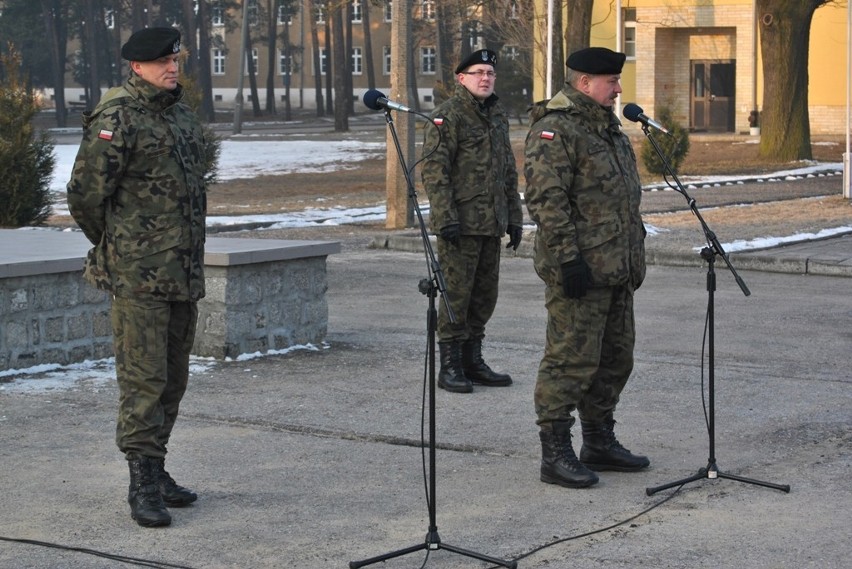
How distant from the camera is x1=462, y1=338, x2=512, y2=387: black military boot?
9.12 meters

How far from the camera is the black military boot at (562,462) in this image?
6645mm

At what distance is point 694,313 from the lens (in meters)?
12.3

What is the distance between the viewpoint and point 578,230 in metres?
6.68

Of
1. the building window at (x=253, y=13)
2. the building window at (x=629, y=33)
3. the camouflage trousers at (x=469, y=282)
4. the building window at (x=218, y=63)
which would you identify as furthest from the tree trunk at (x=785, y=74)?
the building window at (x=218, y=63)

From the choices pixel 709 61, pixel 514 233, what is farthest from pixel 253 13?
pixel 514 233

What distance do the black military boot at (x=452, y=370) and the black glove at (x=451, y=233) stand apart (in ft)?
2.10

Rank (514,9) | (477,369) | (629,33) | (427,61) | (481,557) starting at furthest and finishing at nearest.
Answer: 1. (427,61)
2. (629,33)
3. (514,9)
4. (477,369)
5. (481,557)

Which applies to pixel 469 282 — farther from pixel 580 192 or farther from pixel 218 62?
pixel 218 62

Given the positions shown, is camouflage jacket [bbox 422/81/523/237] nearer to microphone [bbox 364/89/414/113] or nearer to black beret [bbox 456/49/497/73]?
black beret [bbox 456/49/497/73]

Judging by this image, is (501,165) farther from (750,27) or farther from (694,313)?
(750,27)

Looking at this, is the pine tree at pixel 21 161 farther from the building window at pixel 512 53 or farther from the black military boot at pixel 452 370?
the building window at pixel 512 53

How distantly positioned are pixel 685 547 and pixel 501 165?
3.76 m

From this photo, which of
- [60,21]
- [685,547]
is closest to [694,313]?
[685,547]

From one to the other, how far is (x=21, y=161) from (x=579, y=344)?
14.8 metres
